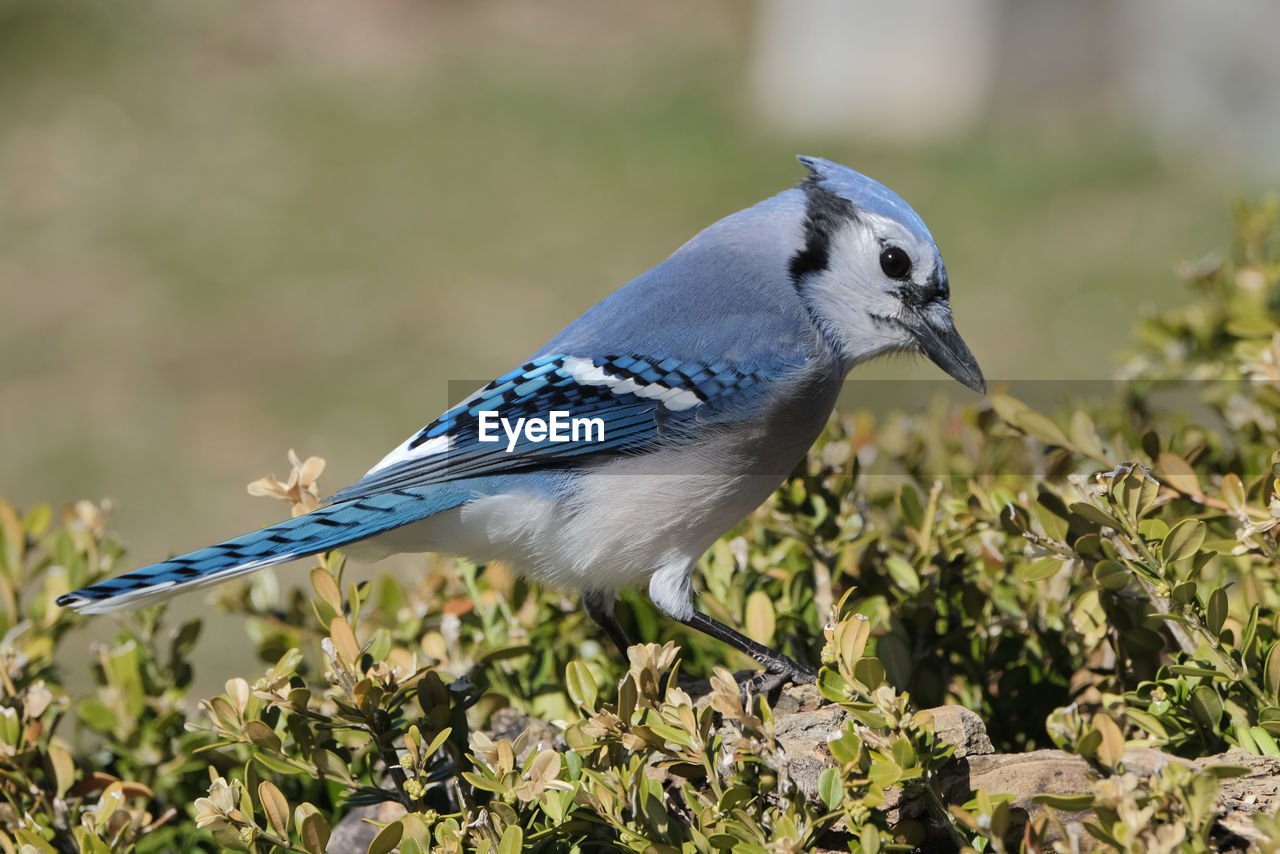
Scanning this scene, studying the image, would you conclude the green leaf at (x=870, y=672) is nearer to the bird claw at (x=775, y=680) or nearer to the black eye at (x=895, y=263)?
the bird claw at (x=775, y=680)

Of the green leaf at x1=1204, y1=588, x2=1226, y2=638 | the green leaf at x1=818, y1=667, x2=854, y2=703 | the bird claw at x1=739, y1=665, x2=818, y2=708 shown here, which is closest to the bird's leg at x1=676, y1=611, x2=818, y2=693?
the bird claw at x1=739, y1=665, x2=818, y2=708

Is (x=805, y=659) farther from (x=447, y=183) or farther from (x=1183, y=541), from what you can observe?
(x=447, y=183)

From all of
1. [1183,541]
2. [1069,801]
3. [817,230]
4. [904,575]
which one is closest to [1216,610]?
[1183,541]

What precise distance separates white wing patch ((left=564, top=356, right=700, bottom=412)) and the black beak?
1.68ft

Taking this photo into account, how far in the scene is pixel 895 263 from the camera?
262cm

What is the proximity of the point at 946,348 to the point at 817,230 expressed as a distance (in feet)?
1.28

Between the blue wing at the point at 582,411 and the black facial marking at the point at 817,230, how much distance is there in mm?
340

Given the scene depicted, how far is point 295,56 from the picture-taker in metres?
11.7

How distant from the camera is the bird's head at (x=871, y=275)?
8.55 feet

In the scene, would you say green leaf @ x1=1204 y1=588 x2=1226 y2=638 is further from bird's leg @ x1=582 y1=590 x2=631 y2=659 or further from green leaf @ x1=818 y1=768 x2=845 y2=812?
bird's leg @ x1=582 y1=590 x2=631 y2=659

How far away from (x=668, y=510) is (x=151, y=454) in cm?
512

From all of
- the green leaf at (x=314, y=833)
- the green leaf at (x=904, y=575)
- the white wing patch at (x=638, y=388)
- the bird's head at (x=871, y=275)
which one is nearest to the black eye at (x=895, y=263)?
the bird's head at (x=871, y=275)

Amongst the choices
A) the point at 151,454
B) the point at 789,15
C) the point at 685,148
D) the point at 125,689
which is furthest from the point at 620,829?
the point at 789,15

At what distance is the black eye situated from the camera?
261cm
